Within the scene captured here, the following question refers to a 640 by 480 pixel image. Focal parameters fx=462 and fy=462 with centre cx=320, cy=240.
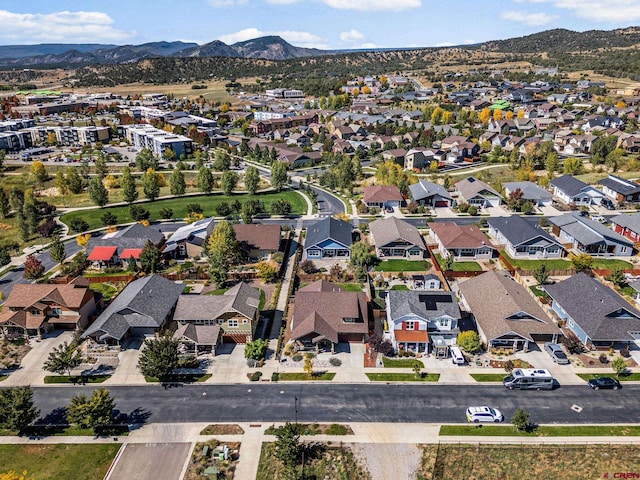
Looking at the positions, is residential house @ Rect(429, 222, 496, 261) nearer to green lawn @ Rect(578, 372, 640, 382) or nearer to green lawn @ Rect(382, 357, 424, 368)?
green lawn @ Rect(382, 357, 424, 368)

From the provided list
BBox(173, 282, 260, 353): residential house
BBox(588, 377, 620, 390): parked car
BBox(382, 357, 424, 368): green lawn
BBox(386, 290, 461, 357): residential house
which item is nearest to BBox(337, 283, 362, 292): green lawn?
BBox(386, 290, 461, 357): residential house

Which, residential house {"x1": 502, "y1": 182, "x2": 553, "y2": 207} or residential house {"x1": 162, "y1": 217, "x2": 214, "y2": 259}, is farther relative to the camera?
residential house {"x1": 502, "y1": 182, "x2": 553, "y2": 207}

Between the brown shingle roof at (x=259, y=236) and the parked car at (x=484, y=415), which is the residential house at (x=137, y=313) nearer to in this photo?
the brown shingle roof at (x=259, y=236)

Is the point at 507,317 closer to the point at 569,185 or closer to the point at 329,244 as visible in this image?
the point at 329,244

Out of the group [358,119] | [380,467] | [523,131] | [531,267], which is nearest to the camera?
[380,467]

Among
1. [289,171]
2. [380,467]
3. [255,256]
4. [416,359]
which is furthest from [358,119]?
[380,467]

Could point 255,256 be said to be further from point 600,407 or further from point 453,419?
point 600,407

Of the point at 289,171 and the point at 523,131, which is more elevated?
the point at 523,131
